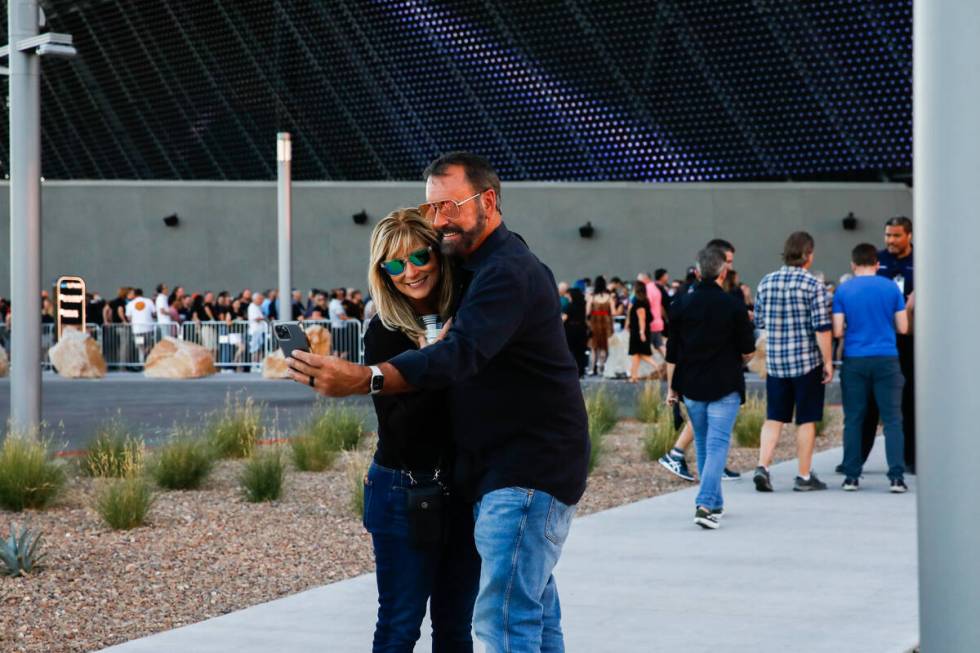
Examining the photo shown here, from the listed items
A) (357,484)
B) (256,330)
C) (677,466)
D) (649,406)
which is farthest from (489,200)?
(256,330)

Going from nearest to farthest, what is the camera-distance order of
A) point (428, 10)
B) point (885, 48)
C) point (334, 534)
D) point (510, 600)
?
point (510, 600)
point (334, 534)
point (885, 48)
point (428, 10)

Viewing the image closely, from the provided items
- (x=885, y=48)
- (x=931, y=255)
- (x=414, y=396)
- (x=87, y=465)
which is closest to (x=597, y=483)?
(x=87, y=465)

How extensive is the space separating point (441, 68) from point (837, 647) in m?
35.1

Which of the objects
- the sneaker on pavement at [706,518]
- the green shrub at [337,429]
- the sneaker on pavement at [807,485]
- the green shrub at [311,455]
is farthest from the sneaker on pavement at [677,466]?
the green shrub at [337,429]

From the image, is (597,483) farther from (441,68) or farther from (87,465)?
(441,68)

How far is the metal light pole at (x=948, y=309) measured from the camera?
3.03 metres

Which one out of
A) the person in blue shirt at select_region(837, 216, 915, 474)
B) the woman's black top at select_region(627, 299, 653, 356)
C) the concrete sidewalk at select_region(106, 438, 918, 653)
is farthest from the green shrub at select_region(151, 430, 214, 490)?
the woman's black top at select_region(627, 299, 653, 356)

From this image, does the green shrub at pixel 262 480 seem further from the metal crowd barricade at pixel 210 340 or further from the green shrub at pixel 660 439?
the metal crowd barricade at pixel 210 340

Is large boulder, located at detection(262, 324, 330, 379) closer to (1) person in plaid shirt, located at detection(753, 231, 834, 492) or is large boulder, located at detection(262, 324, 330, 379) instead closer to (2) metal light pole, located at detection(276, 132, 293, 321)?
(2) metal light pole, located at detection(276, 132, 293, 321)

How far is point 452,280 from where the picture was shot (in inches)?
157

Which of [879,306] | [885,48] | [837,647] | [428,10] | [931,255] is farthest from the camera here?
[428,10]

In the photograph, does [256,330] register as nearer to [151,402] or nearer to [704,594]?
[151,402]

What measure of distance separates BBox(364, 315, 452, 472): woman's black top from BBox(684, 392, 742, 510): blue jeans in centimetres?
469

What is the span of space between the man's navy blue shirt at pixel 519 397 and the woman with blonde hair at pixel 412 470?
0.13 metres
